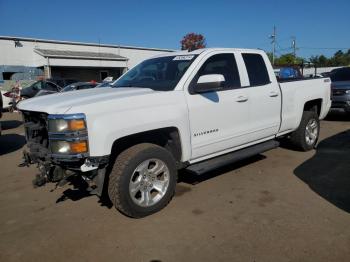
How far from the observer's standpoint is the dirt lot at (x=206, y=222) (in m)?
3.20

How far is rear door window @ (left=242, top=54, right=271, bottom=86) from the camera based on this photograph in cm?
518

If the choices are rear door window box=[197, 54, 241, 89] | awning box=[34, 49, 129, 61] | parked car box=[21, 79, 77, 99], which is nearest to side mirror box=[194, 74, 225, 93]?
rear door window box=[197, 54, 241, 89]

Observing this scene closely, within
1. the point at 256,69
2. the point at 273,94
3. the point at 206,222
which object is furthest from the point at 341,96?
the point at 206,222

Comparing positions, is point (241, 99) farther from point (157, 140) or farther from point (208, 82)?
point (157, 140)

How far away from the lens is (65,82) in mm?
18750

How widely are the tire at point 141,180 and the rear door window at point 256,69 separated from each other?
2024mm

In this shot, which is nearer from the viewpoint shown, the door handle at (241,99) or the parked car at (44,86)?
the door handle at (241,99)

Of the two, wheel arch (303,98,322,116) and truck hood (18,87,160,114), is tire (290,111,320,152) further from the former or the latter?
truck hood (18,87,160,114)

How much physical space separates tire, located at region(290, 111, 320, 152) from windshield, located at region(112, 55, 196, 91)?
292 centimetres

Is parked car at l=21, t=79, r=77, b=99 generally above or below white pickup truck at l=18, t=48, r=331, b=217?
above

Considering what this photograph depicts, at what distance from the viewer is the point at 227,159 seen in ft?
15.5

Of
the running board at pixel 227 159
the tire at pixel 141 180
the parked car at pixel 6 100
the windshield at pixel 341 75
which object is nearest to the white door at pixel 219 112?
the running board at pixel 227 159

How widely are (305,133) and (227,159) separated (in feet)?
8.12

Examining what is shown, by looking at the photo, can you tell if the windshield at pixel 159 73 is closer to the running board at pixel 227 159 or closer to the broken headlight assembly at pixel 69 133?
the running board at pixel 227 159
